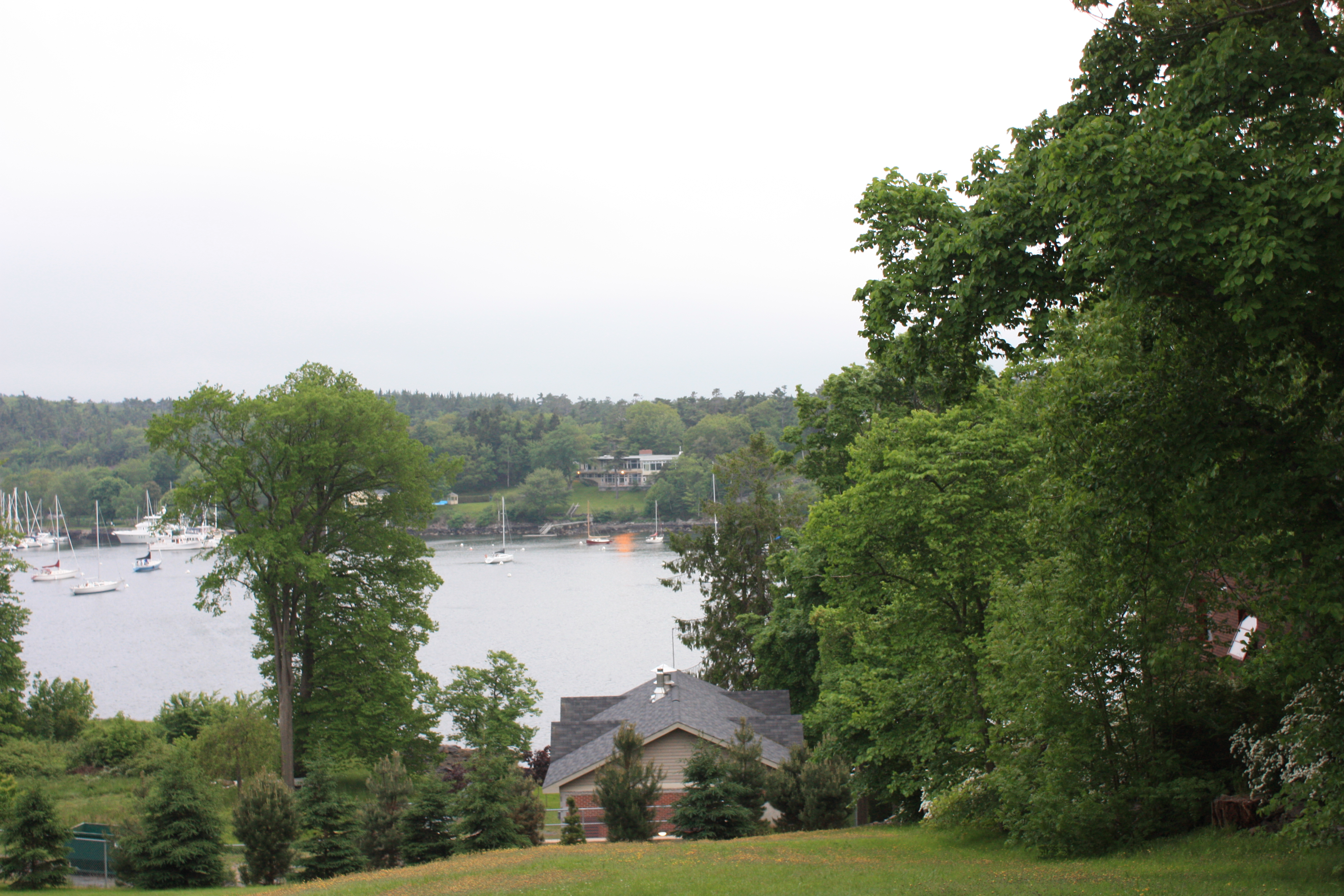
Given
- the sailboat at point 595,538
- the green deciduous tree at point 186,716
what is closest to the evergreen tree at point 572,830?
the green deciduous tree at point 186,716

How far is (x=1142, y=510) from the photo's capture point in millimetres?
9312

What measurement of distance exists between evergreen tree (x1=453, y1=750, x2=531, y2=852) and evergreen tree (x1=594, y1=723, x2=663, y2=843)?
80.2 inches

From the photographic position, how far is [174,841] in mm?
20234

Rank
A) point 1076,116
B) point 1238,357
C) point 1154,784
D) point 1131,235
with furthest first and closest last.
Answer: point 1154,784
point 1076,116
point 1238,357
point 1131,235

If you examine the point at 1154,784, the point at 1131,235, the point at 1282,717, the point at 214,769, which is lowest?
the point at 214,769

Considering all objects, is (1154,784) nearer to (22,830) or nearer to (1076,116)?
(1076,116)

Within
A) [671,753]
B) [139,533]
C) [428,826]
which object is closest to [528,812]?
[428,826]

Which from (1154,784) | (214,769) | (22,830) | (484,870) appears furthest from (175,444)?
(1154,784)

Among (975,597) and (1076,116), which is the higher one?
(1076,116)

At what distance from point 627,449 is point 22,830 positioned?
148 meters

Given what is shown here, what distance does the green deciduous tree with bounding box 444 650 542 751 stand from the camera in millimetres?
34219

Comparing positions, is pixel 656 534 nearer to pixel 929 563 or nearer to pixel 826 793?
pixel 826 793

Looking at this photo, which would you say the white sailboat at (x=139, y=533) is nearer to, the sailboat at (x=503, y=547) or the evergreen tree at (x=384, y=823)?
the sailboat at (x=503, y=547)

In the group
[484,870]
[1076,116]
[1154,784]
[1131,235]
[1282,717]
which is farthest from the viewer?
[484,870]
